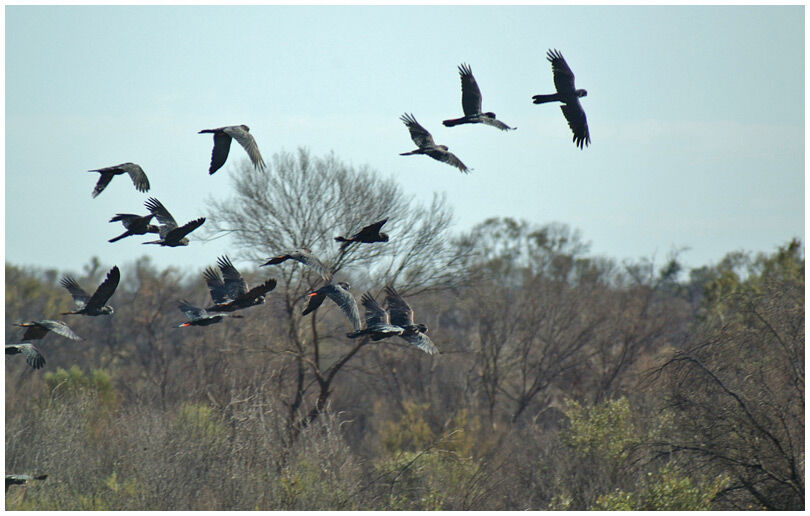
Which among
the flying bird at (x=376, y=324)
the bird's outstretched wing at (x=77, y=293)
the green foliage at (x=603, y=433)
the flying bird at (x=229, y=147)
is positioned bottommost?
the green foliage at (x=603, y=433)

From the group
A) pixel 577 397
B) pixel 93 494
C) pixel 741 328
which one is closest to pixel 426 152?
pixel 741 328

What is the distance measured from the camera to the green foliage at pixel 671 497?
22.1 metres

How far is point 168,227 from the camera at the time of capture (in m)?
15.9

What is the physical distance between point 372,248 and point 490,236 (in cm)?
2911

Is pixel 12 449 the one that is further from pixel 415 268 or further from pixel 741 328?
pixel 741 328

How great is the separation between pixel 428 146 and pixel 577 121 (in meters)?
2.32

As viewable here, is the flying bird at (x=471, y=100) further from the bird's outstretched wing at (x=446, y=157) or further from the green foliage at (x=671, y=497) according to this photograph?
the green foliage at (x=671, y=497)

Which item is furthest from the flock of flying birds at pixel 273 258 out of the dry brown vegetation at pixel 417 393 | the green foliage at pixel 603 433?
the green foliage at pixel 603 433

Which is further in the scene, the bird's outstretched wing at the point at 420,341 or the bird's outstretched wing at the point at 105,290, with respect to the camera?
the bird's outstretched wing at the point at 105,290

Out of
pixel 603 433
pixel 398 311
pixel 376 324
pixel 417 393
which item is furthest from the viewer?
pixel 417 393

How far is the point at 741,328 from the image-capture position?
78.4 ft

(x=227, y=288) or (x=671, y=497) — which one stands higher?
(x=227, y=288)

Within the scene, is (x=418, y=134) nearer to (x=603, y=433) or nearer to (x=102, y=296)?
(x=102, y=296)

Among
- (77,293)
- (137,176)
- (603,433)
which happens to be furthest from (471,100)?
(603,433)
